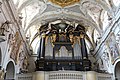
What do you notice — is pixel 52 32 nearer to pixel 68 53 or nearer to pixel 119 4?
pixel 68 53

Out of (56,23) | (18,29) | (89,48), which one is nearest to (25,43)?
(18,29)

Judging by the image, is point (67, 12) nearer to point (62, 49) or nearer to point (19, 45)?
point (62, 49)

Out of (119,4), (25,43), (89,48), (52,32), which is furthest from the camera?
(89,48)

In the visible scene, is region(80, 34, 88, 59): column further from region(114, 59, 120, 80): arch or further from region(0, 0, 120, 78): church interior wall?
region(114, 59, 120, 80): arch

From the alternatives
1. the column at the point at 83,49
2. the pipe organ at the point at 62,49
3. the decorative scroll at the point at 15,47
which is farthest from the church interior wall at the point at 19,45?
the column at the point at 83,49

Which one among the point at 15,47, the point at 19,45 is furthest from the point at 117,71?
the point at 15,47

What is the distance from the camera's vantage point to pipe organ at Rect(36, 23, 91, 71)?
14.7m

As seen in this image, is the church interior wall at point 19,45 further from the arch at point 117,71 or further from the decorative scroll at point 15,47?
the arch at point 117,71

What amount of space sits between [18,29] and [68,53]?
441 centimetres

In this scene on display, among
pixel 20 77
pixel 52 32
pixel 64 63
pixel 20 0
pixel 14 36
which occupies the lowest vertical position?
pixel 20 77

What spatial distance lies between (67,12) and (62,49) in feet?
8.70

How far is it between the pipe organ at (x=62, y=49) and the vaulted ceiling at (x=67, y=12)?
755 mm

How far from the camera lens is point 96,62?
1698cm

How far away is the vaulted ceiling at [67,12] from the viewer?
1452cm
